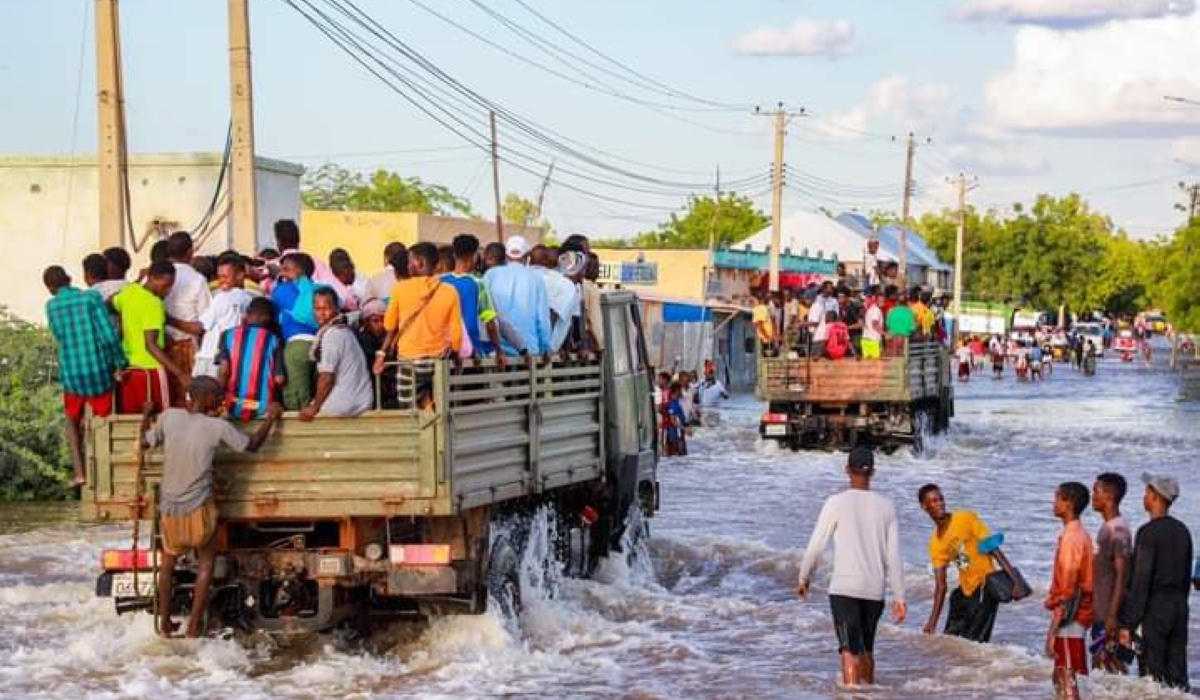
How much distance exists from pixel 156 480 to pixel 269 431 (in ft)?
2.10

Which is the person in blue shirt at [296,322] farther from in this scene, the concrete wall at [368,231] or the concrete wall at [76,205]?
the concrete wall at [368,231]

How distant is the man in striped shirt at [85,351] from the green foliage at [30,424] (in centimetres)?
891

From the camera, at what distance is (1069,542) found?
31.2 ft

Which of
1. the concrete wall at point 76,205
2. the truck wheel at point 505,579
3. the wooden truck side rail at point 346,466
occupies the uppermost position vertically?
the concrete wall at point 76,205

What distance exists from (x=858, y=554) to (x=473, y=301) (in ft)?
9.04

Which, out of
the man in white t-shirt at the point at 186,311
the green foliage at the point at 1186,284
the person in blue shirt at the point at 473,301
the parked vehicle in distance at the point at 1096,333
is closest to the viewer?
the person in blue shirt at the point at 473,301

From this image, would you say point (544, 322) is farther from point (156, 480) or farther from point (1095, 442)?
point (1095, 442)

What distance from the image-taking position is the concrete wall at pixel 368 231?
1738 inches

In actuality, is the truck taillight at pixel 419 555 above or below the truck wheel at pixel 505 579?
above

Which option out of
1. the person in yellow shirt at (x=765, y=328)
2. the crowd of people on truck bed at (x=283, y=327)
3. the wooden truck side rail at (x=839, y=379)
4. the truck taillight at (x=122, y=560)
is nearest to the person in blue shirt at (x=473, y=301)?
the crowd of people on truck bed at (x=283, y=327)

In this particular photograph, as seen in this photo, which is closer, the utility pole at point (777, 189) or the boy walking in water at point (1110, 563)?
the boy walking in water at point (1110, 563)

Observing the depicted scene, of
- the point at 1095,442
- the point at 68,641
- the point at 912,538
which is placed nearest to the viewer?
the point at 68,641

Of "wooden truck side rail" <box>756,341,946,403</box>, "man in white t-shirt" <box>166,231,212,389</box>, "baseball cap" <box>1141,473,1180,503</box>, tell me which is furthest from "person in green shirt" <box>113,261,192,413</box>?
"wooden truck side rail" <box>756,341,946,403</box>

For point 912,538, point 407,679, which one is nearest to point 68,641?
point 407,679
